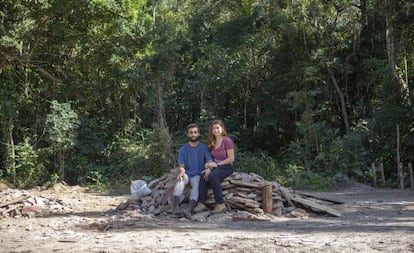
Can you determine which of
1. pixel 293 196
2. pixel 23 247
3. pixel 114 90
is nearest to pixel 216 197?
pixel 293 196

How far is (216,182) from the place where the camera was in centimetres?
741

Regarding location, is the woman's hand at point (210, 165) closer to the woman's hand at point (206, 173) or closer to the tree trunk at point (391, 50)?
the woman's hand at point (206, 173)

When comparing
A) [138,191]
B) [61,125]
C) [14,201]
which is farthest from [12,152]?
[138,191]

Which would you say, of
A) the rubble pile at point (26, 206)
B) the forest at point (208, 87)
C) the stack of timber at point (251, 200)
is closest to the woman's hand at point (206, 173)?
the stack of timber at point (251, 200)

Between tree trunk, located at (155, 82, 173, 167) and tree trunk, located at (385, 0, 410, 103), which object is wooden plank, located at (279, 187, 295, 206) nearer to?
tree trunk, located at (385, 0, 410, 103)

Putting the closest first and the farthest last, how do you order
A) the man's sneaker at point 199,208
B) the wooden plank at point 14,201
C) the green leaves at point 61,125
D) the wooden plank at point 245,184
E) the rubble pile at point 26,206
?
1. the man's sneaker at point 199,208
2. the wooden plank at point 245,184
3. the rubble pile at point 26,206
4. the wooden plank at point 14,201
5. the green leaves at point 61,125

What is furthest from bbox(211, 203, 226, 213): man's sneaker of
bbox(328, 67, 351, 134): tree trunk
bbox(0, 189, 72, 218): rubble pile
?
bbox(328, 67, 351, 134): tree trunk

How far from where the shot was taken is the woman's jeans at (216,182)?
7.41 metres

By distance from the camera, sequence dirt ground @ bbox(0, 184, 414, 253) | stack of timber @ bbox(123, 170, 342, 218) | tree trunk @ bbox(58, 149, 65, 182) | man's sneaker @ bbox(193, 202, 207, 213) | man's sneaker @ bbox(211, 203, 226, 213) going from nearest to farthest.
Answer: dirt ground @ bbox(0, 184, 414, 253)
man's sneaker @ bbox(211, 203, 226, 213)
man's sneaker @ bbox(193, 202, 207, 213)
stack of timber @ bbox(123, 170, 342, 218)
tree trunk @ bbox(58, 149, 65, 182)

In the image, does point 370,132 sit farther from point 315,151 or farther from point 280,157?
point 280,157

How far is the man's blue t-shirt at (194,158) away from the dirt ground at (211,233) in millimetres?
838

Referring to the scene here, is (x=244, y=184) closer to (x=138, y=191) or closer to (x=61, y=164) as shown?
(x=138, y=191)

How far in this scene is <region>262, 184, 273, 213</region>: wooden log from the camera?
24.9ft

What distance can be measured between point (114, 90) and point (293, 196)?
916 centimetres
